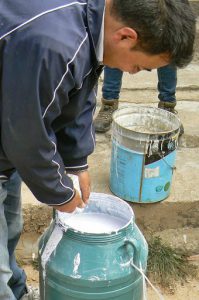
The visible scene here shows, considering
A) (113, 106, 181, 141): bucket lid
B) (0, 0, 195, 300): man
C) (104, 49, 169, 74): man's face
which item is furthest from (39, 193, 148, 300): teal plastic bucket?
(113, 106, 181, 141): bucket lid

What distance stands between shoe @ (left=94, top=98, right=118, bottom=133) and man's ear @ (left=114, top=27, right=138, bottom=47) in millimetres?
2316

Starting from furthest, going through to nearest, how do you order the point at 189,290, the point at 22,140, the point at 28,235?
the point at 28,235 < the point at 189,290 < the point at 22,140

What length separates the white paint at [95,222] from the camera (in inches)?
88.1

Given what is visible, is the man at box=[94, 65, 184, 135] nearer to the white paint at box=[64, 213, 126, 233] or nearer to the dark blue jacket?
the white paint at box=[64, 213, 126, 233]

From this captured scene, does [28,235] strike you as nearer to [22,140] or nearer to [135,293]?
[135,293]

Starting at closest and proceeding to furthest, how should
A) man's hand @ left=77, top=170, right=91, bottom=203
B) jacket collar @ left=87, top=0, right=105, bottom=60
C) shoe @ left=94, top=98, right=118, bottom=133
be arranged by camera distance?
1. jacket collar @ left=87, top=0, right=105, bottom=60
2. man's hand @ left=77, top=170, right=91, bottom=203
3. shoe @ left=94, top=98, right=118, bottom=133

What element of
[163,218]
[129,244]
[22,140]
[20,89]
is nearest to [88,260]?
[129,244]

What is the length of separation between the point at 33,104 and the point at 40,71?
108 mm

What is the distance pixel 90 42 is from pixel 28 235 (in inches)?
73.9

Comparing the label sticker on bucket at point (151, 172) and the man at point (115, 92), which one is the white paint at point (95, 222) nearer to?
the label sticker on bucket at point (151, 172)

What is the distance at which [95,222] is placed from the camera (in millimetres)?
2295

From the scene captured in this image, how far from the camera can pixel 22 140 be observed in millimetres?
1580

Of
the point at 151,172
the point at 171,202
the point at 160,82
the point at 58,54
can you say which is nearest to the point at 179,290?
the point at 171,202

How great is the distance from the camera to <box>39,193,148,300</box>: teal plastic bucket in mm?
2039
